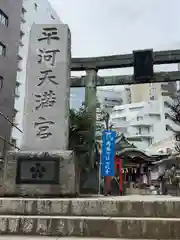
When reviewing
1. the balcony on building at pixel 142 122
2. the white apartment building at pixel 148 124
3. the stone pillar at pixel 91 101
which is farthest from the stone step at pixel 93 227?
the balcony on building at pixel 142 122

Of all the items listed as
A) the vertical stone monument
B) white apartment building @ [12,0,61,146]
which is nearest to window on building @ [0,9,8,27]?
white apartment building @ [12,0,61,146]

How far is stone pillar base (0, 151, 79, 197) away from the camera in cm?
467

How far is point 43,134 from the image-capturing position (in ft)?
17.1

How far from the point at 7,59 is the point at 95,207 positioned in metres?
15.4

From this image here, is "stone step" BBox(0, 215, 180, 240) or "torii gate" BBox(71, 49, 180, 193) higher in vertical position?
A: "torii gate" BBox(71, 49, 180, 193)

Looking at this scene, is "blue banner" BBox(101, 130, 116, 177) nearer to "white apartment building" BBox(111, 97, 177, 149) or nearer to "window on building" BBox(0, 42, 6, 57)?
"window on building" BBox(0, 42, 6, 57)

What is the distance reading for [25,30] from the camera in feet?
91.7

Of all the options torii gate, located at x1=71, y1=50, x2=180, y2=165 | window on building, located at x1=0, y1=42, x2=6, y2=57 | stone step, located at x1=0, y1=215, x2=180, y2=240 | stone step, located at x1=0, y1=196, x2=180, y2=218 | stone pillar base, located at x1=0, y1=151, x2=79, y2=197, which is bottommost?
stone step, located at x1=0, y1=215, x2=180, y2=240

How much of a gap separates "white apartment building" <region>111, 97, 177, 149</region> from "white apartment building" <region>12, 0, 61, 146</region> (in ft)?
62.3

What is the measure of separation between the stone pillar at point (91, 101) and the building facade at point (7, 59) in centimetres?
584

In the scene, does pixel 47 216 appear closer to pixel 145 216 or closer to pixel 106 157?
pixel 145 216

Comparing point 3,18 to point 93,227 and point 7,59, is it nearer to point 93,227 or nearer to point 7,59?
point 7,59

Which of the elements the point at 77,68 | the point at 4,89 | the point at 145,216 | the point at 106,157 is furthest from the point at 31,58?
the point at 4,89

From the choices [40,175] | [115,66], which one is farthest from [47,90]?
[115,66]
